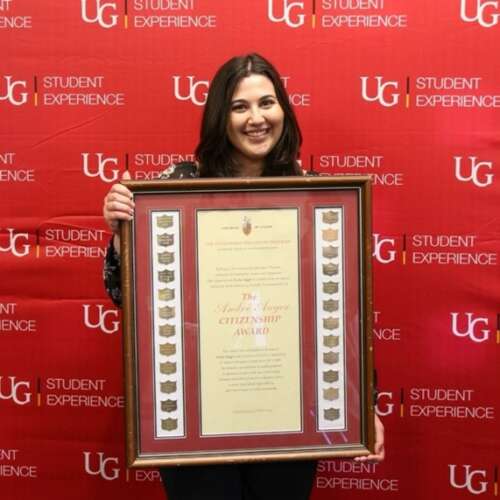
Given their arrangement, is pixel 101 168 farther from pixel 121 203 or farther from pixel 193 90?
pixel 121 203

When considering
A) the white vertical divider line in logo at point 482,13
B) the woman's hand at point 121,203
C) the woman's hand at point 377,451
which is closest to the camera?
the woman's hand at point 121,203

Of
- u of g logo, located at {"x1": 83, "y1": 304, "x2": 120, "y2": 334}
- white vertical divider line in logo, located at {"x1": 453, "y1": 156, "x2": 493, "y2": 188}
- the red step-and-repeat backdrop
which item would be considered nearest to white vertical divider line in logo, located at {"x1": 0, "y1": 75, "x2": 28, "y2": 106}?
the red step-and-repeat backdrop

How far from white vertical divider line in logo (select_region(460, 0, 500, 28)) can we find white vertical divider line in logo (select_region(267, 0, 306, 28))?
40 centimetres

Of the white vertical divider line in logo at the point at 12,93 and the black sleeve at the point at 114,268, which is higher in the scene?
the white vertical divider line in logo at the point at 12,93

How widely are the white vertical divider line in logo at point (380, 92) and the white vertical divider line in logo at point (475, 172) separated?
21 cm

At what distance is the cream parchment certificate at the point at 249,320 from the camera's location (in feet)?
3.68

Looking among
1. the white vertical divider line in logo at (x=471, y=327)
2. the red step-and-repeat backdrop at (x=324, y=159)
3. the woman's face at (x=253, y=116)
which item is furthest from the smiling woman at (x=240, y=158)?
the white vertical divider line in logo at (x=471, y=327)

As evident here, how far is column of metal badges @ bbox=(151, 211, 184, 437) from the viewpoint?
3.66 feet

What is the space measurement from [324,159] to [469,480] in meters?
0.94

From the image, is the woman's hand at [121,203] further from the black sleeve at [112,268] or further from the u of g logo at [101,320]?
the u of g logo at [101,320]

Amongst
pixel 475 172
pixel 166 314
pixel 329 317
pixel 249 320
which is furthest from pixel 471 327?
pixel 166 314

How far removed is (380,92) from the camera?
1.62 m

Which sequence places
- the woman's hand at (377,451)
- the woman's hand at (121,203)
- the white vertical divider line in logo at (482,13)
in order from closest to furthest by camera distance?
the woman's hand at (121,203) < the woman's hand at (377,451) < the white vertical divider line in logo at (482,13)

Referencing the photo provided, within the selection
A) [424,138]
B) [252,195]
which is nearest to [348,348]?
[252,195]
